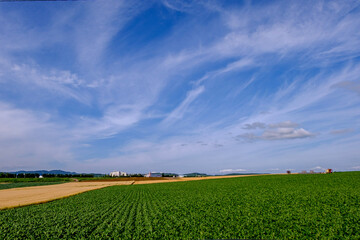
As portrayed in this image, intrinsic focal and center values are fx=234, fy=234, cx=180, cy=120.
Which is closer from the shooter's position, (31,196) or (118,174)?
(31,196)

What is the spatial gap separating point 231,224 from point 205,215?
12.1ft

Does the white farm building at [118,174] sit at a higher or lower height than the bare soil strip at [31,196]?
higher

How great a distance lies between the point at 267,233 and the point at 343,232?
415cm

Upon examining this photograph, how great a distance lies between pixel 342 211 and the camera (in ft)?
59.8

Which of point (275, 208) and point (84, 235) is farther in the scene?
point (275, 208)

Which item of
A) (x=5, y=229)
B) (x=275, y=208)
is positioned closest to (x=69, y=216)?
(x=5, y=229)

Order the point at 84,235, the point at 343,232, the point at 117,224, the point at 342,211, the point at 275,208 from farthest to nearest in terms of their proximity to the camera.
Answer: the point at 275,208 → the point at 342,211 → the point at 117,224 → the point at 84,235 → the point at 343,232

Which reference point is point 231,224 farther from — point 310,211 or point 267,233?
point 310,211

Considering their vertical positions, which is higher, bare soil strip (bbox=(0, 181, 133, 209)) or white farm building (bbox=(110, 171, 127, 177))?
white farm building (bbox=(110, 171, 127, 177))

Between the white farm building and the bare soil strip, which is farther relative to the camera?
the white farm building

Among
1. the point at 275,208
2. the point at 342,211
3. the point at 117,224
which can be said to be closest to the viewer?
the point at 117,224

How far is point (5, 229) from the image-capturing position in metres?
17.1

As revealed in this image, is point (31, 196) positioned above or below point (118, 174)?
below

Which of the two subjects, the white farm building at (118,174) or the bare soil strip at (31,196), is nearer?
the bare soil strip at (31,196)
